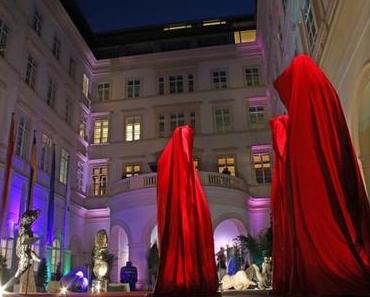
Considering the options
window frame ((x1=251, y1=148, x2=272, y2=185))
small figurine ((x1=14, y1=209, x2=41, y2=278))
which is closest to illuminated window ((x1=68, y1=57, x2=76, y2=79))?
window frame ((x1=251, y1=148, x2=272, y2=185))

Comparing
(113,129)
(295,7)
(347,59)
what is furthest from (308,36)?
(113,129)

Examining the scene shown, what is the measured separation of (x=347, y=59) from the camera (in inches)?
324

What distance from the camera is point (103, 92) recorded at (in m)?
24.6

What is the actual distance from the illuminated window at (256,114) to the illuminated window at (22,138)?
11.8 metres

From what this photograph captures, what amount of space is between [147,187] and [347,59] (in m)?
11.2

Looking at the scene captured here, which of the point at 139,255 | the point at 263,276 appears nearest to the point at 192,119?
the point at 139,255

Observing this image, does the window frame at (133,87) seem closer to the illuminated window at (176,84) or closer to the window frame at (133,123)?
the window frame at (133,123)

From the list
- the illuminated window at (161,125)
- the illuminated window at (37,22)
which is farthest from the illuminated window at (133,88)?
the illuminated window at (37,22)

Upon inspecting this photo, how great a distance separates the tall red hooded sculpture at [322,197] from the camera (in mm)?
3014

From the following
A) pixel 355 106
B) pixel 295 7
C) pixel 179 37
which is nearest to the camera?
pixel 355 106

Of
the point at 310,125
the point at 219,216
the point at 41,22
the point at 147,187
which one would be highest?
the point at 41,22

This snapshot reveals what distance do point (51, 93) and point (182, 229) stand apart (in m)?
16.6

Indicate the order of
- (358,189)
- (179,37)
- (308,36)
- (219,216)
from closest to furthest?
(358,189), (308,36), (219,216), (179,37)

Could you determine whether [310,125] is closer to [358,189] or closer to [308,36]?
[358,189]
